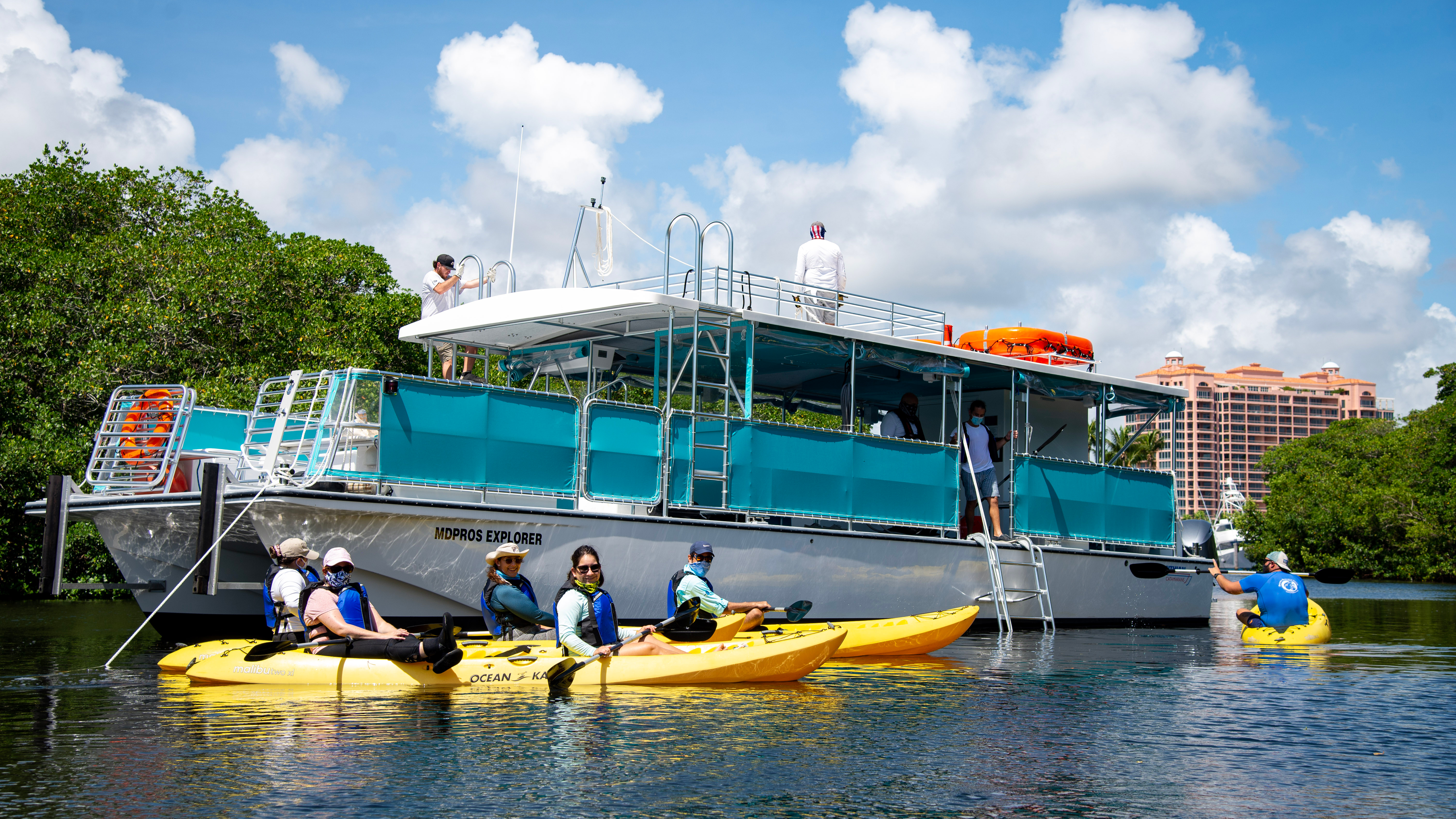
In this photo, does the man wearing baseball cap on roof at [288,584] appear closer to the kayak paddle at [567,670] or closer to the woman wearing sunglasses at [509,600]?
the woman wearing sunglasses at [509,600]

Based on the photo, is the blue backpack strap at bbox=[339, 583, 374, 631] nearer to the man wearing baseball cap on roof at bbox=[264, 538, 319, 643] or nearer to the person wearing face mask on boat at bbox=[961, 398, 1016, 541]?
the man wearing baseball cap on roof at bbox=[264, 538, 319, 643]

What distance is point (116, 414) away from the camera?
15453mm

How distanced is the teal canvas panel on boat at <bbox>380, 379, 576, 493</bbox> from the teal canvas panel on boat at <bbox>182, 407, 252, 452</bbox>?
402cm

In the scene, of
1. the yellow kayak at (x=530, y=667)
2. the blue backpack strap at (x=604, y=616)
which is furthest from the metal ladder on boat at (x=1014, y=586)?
the blue backpack strap at (x=604, y=616)

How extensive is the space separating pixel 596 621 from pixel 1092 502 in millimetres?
11014

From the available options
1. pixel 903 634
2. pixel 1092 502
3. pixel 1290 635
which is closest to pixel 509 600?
pixel 903 634

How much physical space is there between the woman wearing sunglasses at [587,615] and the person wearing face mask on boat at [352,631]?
978 millimetres

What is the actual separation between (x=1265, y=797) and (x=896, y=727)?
3008mm

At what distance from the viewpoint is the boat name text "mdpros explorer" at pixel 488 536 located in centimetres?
1397

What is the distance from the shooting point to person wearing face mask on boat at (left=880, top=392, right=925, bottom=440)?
61.2ft

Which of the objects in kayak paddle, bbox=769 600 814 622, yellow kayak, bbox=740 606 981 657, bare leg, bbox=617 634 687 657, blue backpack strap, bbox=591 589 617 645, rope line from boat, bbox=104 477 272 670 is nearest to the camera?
blue backpack strap, bbox=591 589 617 645

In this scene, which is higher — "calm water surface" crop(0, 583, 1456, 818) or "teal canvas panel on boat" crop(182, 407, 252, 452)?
"teal canvas panel on boat" crop(182, 407, 252, 452)

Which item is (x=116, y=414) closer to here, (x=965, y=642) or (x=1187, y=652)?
(x=965, y=642)

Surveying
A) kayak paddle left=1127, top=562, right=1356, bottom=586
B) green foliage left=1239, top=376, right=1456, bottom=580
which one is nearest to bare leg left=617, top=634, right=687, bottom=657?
kayak paddle left=1127, top=562, right=1356, bottom=586
